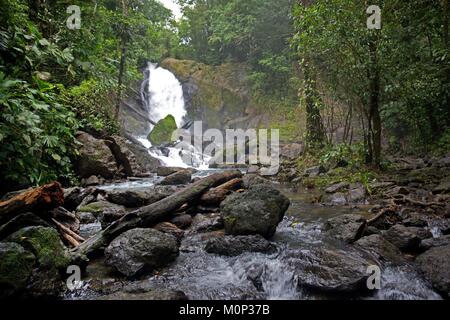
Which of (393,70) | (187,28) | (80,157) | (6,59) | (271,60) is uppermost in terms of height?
(187,28)

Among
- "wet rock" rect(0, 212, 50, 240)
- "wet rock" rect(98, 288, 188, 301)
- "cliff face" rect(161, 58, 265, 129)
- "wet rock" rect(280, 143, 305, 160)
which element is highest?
"cliff face" rect(161, 58, 265, 129)

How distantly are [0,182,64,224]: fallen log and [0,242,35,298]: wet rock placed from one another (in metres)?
0.73

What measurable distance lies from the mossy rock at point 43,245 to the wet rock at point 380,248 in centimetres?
397

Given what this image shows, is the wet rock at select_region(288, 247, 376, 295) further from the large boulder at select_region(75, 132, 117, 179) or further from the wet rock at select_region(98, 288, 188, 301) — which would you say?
the large boulder at select_region(75, 132, 117, 179)

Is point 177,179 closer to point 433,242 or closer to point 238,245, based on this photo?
point 238,245

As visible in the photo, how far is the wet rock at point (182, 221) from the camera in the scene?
232 inches

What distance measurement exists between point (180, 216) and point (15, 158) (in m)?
2.96

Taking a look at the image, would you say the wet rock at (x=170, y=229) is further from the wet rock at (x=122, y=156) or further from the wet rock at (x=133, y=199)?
the wet rock at (x=122, y=156)

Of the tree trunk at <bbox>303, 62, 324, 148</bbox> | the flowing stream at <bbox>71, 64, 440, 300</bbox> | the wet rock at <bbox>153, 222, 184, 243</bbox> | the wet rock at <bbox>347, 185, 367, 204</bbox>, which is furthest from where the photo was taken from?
the tree trunk at <bbox>303, 62, 324, 148</bbox>

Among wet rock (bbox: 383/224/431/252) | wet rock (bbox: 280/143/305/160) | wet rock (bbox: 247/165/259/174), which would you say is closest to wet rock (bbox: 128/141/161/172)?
wet rock (bbox: 247/165/259/174)

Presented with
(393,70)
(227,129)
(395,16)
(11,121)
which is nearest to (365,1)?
(395,16)

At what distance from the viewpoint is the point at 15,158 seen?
5.20 m

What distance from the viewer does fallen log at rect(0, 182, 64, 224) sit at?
3.84 m
